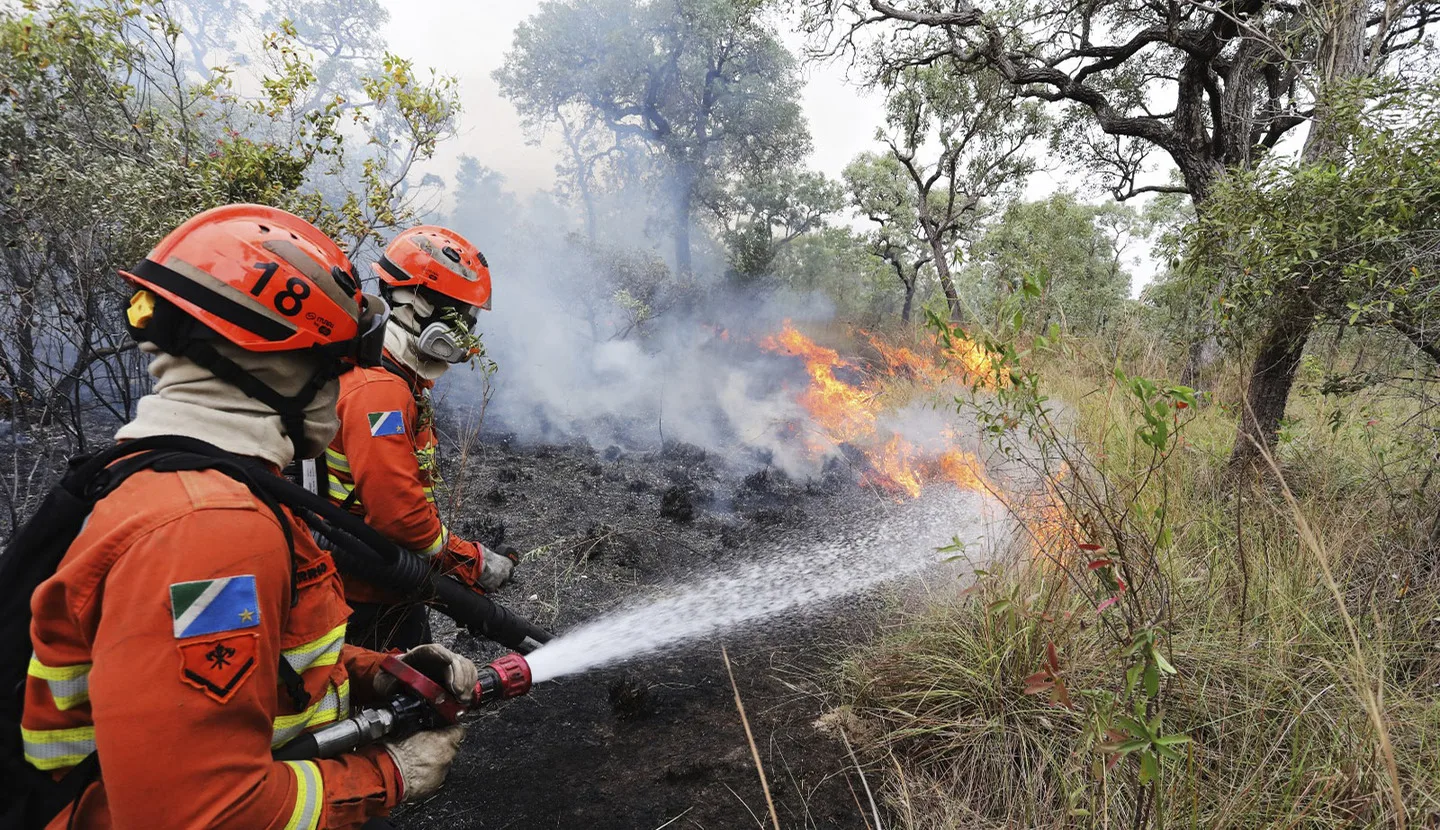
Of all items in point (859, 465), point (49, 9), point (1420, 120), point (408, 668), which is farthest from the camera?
point (859, 465)

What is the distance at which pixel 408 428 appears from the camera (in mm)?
2604

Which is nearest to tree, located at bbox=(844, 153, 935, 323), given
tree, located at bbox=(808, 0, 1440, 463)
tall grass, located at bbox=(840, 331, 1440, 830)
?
tree, located at bbox=(808, 0, 1440, 463)

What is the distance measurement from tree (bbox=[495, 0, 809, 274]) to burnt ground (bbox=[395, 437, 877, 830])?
14824mm

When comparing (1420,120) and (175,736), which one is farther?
(1420,120)

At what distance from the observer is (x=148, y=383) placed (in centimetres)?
771

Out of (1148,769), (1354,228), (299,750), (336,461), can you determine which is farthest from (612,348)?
(1148,769)

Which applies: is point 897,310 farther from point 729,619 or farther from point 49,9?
point 49,9

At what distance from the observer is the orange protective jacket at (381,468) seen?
7.93ft

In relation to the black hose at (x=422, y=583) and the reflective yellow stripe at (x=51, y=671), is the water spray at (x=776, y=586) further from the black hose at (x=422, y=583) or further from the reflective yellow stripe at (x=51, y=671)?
the reflective yellow stripe at (x=51, y=671)

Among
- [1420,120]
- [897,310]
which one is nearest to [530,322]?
[1420,120]

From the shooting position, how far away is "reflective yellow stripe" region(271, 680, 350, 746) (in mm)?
1368

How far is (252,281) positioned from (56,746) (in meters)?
0.98

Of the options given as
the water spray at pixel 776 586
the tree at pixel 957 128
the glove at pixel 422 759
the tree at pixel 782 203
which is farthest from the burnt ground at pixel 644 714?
the tree at pixel 782 203

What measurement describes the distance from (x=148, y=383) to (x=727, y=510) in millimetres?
7822
